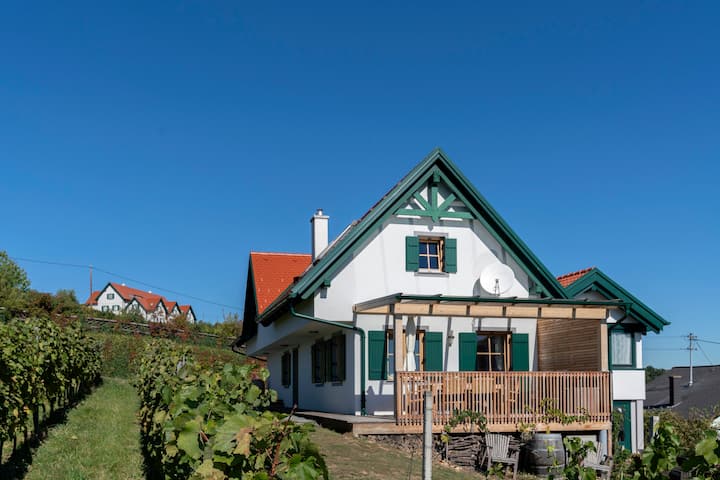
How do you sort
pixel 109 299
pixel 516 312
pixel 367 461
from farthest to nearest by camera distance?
pixel 109 299, pixel 516 312, pixel 367 461

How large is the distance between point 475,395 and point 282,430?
1233 cm

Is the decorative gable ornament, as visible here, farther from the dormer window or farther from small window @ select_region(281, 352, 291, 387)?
small window @ select_region(281, 352, 291, 387)

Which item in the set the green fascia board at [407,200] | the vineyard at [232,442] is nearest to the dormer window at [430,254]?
the green fascia board at [407,200]

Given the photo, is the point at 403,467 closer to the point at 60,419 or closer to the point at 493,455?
the point at 493,455

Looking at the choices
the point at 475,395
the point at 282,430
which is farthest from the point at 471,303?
the point at 282,430

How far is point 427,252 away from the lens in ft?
63.3

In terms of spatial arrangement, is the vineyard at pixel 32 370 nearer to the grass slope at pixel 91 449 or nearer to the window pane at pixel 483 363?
the grass slope at pixel 91 449

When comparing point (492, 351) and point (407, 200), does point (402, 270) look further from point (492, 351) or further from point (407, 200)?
point (492, 351)

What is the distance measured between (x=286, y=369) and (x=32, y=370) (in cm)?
1551

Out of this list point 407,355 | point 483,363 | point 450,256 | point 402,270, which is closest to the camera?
point 407,355

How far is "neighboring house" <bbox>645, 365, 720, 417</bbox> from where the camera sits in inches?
1959

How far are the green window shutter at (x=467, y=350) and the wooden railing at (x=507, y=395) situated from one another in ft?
8.20

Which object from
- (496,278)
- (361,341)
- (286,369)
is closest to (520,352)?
(496,278)

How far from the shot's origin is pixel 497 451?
14977 millimetres
